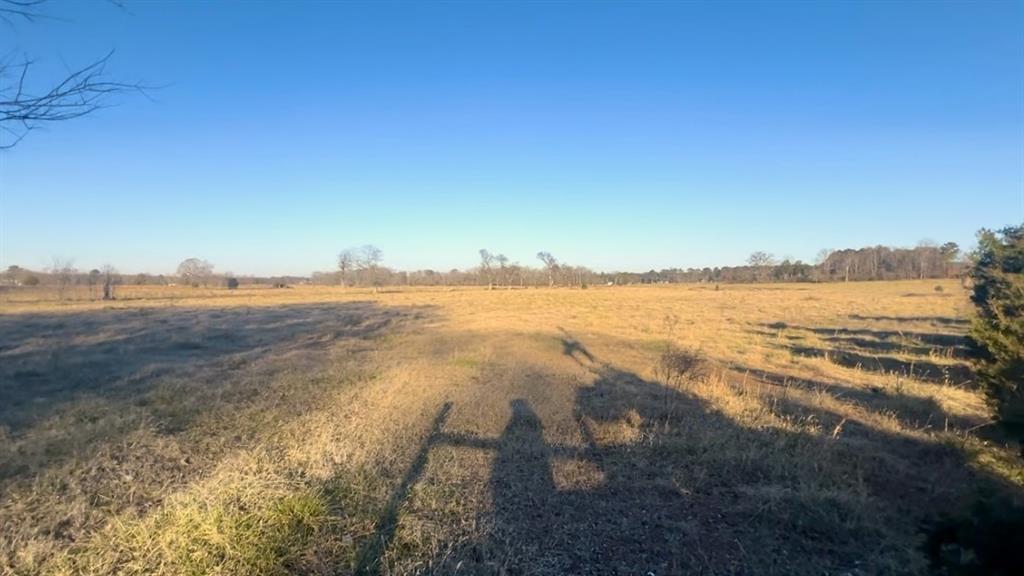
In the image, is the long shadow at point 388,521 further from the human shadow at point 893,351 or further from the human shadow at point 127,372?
the human shadow at point 893,351

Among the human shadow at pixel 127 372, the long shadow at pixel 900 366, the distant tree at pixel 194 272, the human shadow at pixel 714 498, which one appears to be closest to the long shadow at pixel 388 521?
the human shadow at pixel 714 498

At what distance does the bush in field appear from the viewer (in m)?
8.69

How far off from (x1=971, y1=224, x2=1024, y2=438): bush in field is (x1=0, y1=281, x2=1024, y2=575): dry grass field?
0.94 metres

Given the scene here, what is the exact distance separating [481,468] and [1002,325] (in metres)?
9.70

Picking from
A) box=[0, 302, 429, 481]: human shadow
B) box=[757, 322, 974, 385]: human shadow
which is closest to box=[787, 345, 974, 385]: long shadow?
box=[757, 322, 974, 385]: human shadow

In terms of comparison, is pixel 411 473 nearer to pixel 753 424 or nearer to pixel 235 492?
pixel 235 492

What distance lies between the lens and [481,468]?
6.28 meters

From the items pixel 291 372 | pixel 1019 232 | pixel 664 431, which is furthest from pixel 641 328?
pixel 664 431

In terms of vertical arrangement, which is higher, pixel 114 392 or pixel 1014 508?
pixel 1014 508

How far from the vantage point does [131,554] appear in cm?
388

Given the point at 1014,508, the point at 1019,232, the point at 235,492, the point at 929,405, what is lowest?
the point at 929,405

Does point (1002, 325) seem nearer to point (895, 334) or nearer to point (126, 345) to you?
point (895, 334)

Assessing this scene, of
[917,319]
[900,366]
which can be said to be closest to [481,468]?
[900,366]

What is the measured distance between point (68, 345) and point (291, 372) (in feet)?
40.2
